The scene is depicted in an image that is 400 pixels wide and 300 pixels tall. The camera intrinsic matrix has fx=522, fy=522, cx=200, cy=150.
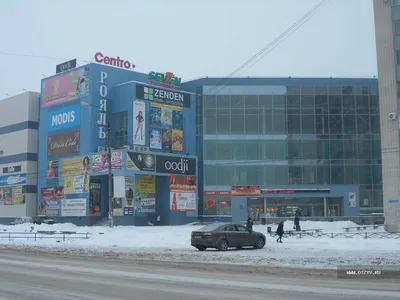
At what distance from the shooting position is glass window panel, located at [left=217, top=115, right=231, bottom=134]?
225ft

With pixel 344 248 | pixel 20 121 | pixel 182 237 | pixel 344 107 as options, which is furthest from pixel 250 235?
pixel 20 121

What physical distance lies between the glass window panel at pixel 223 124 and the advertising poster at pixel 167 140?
270 inches

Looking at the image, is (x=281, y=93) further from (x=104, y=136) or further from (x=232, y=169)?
(x=104, y=136)

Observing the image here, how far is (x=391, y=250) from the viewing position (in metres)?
24.0

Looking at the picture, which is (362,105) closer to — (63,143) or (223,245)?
(63,143)

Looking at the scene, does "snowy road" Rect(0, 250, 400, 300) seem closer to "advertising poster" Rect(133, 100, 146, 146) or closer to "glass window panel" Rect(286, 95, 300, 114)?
"advertising poster" Rect(133, 100, 146, 146)

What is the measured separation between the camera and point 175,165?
63.1 metres

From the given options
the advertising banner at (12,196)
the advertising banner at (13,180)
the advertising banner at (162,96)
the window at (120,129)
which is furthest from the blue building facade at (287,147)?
the advertising banner at (12,196)

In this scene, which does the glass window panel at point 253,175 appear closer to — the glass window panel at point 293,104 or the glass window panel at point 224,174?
the glass window panel at point 224,174

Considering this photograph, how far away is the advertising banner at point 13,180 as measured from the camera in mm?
72919

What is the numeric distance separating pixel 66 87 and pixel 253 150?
84.1 ft

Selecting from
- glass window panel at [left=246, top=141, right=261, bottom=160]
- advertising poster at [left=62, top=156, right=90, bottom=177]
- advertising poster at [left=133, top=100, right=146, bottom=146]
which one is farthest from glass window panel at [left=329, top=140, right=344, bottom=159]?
advertising poster at [left=62, top=156, right=90, bottom=177]

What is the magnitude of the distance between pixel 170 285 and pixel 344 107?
60.3m

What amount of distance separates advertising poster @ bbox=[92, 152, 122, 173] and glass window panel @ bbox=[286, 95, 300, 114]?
24.4m
